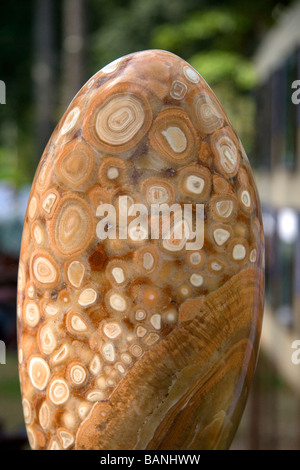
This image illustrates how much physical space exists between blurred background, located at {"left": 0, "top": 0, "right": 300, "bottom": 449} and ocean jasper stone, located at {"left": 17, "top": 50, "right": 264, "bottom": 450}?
150 cm

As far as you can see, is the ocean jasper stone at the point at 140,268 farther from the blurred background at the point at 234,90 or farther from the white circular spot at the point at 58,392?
the blurred background at the point at 234,90

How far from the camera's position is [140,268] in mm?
1777

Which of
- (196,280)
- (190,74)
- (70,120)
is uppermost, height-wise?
(190,74)

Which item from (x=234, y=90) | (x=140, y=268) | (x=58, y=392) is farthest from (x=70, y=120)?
(x=234, y=90)

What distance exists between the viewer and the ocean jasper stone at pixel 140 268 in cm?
178

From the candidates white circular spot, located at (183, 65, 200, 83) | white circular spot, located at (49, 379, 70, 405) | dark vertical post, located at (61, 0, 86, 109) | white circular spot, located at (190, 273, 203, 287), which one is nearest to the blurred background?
dark vertical post, located at (61, 0, 86, 109)

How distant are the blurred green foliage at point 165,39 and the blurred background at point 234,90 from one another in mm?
20

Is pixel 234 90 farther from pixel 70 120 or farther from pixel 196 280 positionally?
pixel 196 280

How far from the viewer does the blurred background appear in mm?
6371

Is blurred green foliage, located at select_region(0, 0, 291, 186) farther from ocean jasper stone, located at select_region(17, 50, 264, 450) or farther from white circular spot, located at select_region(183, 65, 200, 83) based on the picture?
ocean jasper stone, located at select_region(17, 50, 264, 450)

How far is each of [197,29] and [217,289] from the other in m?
8.65

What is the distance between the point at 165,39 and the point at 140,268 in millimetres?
8860

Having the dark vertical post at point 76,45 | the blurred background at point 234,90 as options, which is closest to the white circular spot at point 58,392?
the blurred background at point 234,90

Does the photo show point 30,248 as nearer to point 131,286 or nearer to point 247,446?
point 131,286
